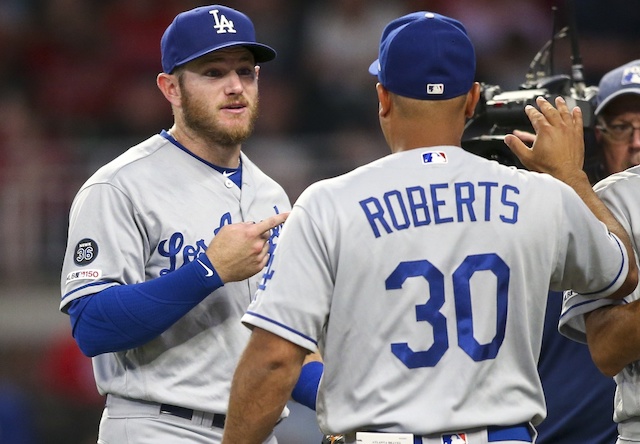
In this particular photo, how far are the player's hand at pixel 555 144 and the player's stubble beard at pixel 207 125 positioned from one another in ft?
3.03

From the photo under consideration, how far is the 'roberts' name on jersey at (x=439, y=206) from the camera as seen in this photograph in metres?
2.45

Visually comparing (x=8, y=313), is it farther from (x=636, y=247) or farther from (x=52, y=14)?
(x=636, y=247)

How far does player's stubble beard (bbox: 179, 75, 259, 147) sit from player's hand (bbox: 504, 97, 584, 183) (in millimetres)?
924

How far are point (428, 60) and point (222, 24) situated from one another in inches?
42.6

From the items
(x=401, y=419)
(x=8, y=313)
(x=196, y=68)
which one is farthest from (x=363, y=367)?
(x=8, y=313)

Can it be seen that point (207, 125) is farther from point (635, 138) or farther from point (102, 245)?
point (635, 138)

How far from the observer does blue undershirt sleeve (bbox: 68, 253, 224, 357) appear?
3047 mm

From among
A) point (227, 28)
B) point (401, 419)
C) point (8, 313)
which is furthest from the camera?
point (8, 313)

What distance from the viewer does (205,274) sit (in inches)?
120

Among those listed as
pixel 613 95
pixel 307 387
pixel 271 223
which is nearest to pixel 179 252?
pixel 271 223

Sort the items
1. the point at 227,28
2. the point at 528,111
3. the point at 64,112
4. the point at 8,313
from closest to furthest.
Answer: the point at 528,111 < the point at 227,28 < the point at 8,313 < the point at 64,112

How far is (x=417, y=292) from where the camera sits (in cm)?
242

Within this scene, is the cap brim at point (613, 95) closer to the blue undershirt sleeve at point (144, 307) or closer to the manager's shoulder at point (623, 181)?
the manager's shoulder at point (623, 181)

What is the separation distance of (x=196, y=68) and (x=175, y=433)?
1148mm
